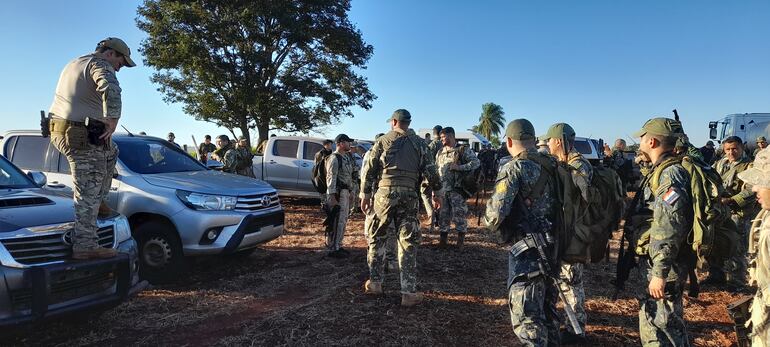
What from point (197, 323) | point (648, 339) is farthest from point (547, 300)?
point (197, 323)

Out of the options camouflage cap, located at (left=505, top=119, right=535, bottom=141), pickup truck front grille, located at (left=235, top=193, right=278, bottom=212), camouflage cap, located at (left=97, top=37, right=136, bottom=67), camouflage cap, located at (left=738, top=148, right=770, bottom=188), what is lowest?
pickup truck front grille, located at (left=235, top=193, right=278, bottom=212)

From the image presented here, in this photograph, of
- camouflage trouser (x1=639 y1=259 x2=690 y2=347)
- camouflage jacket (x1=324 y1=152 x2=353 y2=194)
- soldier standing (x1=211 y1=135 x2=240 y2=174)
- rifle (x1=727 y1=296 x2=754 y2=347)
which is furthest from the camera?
soldier standing (x1=211 y1=135 x2=240 y2=174)

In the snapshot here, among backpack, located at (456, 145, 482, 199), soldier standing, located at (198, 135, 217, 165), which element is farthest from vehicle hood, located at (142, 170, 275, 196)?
soldier standing, located at (198, 135, 217, 165)

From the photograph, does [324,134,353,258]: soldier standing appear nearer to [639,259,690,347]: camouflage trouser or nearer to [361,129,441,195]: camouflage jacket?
[361,129,441,195]: camouflage jacket

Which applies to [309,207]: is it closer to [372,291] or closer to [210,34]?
[372,291]

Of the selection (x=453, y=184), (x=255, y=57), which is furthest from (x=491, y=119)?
(x=453, y=184)

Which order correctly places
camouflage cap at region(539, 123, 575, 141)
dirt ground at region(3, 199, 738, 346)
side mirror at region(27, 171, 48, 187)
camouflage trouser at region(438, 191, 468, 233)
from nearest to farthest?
1. camouflage cap at region(539, 123, 575, 141)
2. dirt ground at region(3, 199, 738, 346)
3. side mirror at region(27, 171, 48, 187)
4. camouflage trouser at region(438, 191, 468, 233)

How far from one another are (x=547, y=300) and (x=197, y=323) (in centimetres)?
305

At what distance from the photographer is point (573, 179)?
315cm

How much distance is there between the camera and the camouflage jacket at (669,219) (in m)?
2.74

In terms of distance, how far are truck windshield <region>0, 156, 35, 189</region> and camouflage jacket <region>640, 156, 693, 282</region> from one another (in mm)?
5220

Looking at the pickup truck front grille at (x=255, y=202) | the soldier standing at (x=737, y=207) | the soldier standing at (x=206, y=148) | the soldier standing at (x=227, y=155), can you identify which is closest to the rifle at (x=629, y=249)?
the soldier standing at (x=737, y=207)

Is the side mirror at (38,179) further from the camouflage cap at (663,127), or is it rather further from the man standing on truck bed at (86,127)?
the camouflage cap at (663,127)

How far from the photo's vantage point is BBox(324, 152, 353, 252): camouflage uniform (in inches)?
240
